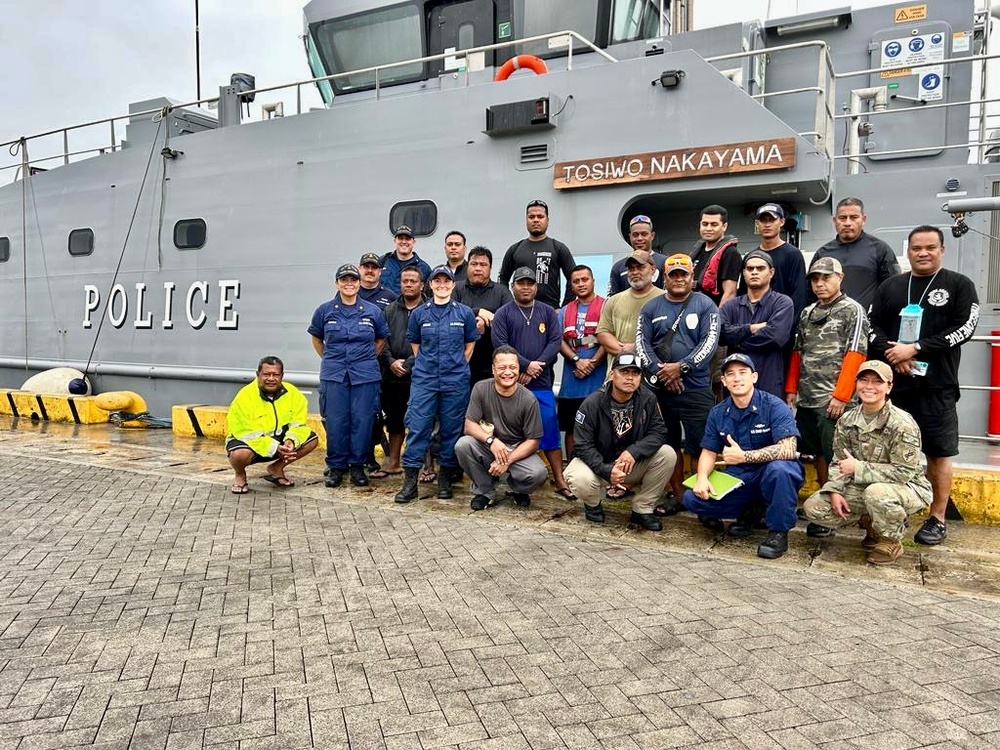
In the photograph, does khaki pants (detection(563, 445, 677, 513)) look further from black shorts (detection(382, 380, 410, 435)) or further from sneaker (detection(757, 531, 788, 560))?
black shorts (detection(382, 380, 410, 435))

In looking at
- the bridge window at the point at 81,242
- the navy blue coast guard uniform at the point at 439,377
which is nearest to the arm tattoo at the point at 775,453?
the navy blue coast guard uniform at the point at 439,377

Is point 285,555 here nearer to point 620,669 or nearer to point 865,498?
point 620,669

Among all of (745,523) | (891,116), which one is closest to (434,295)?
(745,523)

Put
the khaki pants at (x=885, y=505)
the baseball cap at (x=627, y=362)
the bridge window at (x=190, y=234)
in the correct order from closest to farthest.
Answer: the khaki pants at (x=885, y=505), the baseball cap at (x=627, y=362), the bridge window at (x=190, y=234)

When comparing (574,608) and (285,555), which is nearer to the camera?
(574,608)

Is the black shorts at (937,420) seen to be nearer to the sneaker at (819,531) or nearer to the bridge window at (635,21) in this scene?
the sneaker at (819,531)

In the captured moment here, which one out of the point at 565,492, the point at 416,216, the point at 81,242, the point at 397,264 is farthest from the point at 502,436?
the point at 81,242

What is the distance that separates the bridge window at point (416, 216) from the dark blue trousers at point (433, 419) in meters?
2.69

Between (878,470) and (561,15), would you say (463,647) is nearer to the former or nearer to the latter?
(878,470)

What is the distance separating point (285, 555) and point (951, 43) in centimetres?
908

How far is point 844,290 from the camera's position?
4.53 metres

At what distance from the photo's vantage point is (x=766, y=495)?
4004 mm

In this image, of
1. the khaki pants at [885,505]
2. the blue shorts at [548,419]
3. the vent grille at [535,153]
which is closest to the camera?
the khaki pants at [885,505]

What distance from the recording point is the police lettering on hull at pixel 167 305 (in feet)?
28.4
